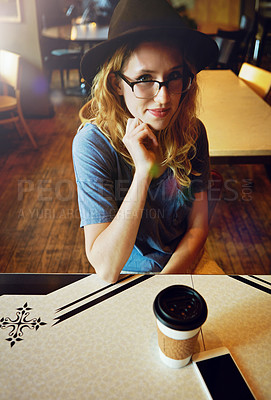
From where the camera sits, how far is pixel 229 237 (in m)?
2.54

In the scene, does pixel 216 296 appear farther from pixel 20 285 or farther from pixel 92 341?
pixel 20 285

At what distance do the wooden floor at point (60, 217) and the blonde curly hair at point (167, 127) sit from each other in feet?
4.06

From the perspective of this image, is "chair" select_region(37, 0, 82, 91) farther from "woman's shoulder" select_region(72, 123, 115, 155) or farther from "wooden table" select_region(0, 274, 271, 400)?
"wooden table" select_region(0, 274, 271, 400)

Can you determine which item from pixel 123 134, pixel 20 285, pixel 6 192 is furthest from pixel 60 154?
pixel 20 285

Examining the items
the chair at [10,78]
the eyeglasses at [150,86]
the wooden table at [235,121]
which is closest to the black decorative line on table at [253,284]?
the eyeglasses at [150,86]

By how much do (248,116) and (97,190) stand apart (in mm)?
1392

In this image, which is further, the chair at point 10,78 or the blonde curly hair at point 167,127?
the chair at point 10,78

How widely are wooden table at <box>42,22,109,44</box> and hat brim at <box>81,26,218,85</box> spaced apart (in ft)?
12.5

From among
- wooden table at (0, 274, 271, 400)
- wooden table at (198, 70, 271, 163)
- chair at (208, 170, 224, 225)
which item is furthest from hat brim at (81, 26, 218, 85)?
wooden table at (0, 274, 271, 400)

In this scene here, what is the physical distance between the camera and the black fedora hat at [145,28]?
0.96m

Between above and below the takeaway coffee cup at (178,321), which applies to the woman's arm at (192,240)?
below

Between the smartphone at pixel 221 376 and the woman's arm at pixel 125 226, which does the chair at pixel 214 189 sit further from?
the smartphone at pixel 221 376

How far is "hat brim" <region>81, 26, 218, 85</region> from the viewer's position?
37.6 inches

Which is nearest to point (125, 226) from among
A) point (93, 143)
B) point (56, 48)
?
point (93, 143)
